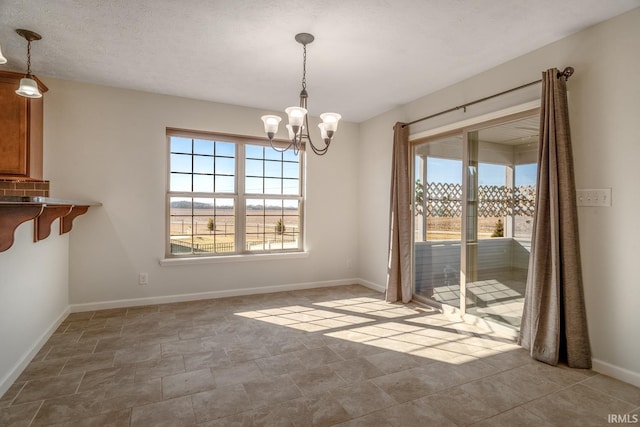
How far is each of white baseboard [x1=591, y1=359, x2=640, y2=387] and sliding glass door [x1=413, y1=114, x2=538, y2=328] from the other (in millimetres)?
651

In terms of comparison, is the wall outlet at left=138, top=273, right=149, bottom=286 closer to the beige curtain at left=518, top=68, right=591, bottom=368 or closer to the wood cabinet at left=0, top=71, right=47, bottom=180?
the wood cabinet at left=0, top=71, right=47, bottom=180

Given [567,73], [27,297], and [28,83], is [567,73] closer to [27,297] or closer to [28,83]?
[28,83]

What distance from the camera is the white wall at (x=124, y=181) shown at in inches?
138

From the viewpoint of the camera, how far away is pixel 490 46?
270 centimetres

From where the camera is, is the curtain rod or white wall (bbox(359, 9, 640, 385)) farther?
the curtain rod

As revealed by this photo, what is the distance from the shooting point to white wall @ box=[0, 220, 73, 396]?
6.86 ft

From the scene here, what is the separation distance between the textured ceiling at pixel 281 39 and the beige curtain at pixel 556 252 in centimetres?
52

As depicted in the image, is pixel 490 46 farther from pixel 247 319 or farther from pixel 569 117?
pixel 247 319

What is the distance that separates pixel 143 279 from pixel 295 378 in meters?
2.51

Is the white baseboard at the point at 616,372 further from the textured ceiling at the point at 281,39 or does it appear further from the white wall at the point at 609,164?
the textured ceiling at the point at 281,39

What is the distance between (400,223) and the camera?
13.1 feet

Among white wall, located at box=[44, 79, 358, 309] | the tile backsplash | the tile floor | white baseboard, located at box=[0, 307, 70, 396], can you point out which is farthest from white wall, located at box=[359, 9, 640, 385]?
the tile backsplash

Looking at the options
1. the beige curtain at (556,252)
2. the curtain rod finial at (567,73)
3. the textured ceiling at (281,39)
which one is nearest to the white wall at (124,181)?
the textured ceiling at (281,39)

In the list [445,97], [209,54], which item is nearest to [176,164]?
[209,54]
